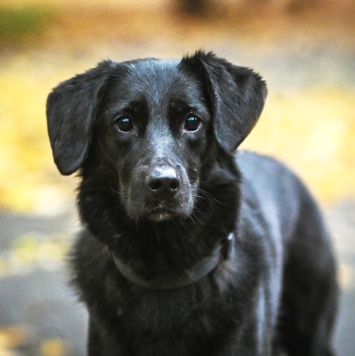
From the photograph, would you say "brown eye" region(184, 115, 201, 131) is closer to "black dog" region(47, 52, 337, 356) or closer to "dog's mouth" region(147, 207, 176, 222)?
"black dog" region(47, 52, 337, 356)

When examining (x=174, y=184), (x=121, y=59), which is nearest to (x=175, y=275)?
(x=174, y=184)

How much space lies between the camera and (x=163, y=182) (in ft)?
11.4

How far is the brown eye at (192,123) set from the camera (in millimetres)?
3762

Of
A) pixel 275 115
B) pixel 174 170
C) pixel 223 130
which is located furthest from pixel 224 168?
pixel 275 115

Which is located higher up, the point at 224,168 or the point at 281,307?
the point at 224,168

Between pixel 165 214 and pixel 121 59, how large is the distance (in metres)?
10.3

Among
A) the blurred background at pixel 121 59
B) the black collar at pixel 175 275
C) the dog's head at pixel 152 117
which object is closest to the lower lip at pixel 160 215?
the dog's head at pixel 152 117

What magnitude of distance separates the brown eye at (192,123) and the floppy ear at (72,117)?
417 mm

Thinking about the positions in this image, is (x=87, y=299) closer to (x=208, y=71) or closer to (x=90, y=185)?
(x=90, y=185)

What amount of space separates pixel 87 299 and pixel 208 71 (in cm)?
117

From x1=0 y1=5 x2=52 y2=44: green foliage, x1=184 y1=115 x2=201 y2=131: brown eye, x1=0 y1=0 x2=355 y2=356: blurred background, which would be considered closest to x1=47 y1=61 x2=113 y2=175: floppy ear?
x1=184 y1=115 x2=201 y2=131: brown eye

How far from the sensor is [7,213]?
25.0 feet

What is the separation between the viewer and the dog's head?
3.67 metres

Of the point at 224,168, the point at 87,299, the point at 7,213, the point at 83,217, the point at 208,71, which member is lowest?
the point at 7,213
